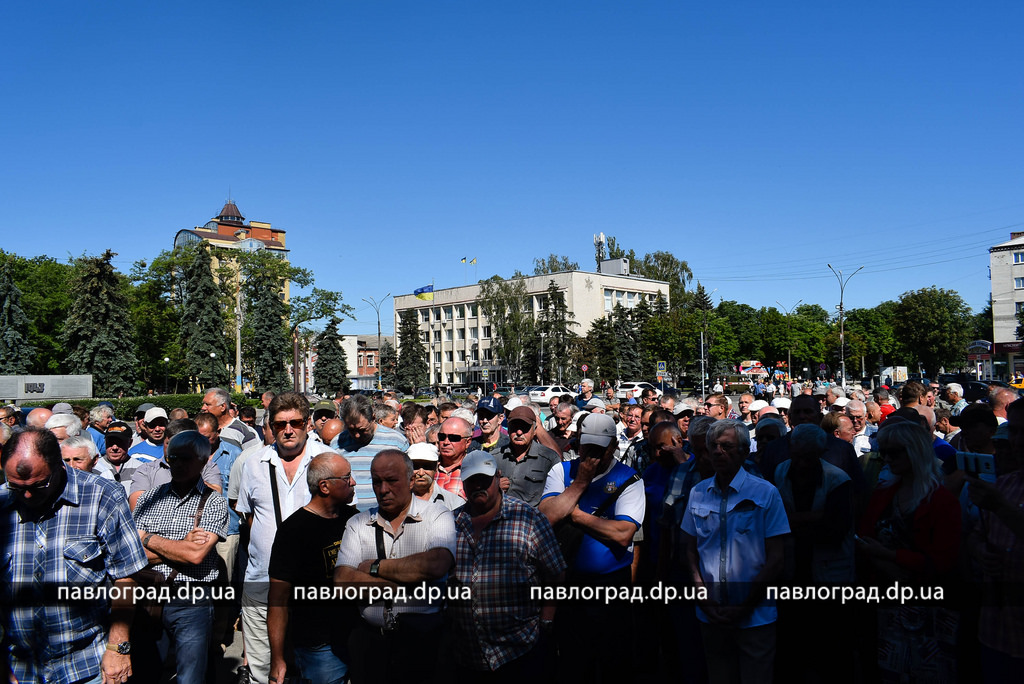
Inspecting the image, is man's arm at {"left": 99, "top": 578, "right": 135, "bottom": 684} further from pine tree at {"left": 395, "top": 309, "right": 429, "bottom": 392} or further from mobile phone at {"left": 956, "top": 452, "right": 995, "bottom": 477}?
pine tree at {"left": 395, "top": 309, "right": 429, "bottom": 392}

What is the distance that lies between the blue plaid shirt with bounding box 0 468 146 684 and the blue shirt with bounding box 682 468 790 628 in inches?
129

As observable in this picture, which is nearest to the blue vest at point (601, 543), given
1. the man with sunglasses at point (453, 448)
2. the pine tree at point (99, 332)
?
the man with sunglasses at point (453, 448)

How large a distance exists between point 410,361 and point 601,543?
74.8 meters

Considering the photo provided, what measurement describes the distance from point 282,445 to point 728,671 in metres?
3.25

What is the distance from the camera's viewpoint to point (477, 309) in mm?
98375

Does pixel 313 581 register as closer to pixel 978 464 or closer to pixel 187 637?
pixel 187 637

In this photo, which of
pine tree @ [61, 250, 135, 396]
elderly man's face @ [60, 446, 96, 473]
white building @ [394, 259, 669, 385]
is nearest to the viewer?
elderly man's face @ [60, 446, 96, 473]

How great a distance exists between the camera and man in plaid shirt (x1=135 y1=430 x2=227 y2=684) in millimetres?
4320

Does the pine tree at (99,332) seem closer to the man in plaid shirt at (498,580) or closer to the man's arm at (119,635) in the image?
the man's arm at (119,635)

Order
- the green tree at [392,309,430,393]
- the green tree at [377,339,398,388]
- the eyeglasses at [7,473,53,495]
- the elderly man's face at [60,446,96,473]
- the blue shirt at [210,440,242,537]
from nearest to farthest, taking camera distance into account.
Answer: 1. the eyeglasses at [7,473,53,495]
2. the elderly man's face at [60,446,96,473]
3. the blue shirt at [210,440,242,537]
4. the green tree at [392,309,430,393]
5. the green tree at [377,339,398,388]

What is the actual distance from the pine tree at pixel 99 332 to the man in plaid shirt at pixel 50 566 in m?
51.6

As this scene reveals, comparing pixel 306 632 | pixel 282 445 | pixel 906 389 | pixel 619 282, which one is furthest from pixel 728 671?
pixel 619 282

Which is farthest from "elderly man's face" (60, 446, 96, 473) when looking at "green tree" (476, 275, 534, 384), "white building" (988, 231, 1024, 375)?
"white building" (988, 231, 1024, 375)

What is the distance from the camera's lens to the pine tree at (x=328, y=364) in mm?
61844
